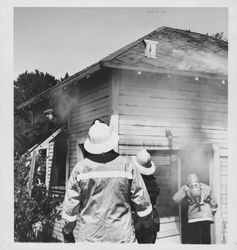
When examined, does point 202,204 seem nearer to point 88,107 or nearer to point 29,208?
point 88,107

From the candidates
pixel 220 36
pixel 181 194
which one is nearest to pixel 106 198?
pixel 181 194

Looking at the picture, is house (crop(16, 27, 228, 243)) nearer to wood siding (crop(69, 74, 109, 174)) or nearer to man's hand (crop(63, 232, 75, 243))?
wood siding (crop(69, 74, 109, 174))

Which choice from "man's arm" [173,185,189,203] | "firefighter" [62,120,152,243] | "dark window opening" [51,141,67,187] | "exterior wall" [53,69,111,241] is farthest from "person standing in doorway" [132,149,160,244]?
"dark window opening" [51,141,67,187]

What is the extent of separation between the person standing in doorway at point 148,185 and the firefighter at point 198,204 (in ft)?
1.09

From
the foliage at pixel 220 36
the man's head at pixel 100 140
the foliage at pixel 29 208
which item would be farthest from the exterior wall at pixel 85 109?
the foliage at pixel 220 36

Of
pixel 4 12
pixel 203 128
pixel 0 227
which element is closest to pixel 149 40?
pixel 203 128

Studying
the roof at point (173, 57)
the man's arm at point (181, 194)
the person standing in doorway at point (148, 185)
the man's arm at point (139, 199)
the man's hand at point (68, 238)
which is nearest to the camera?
the man's arm at point (139, 199)

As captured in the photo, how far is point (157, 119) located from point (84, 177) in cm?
117

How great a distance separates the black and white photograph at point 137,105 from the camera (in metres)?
3.77

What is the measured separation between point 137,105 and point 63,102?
900mm

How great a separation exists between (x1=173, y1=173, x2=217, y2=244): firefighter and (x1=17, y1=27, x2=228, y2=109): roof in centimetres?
125

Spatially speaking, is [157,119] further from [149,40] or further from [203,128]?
[149,40]

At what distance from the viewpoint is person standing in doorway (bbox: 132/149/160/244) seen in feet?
12.0

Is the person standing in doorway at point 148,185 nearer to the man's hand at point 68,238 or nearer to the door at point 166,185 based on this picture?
the door at point 166,185
